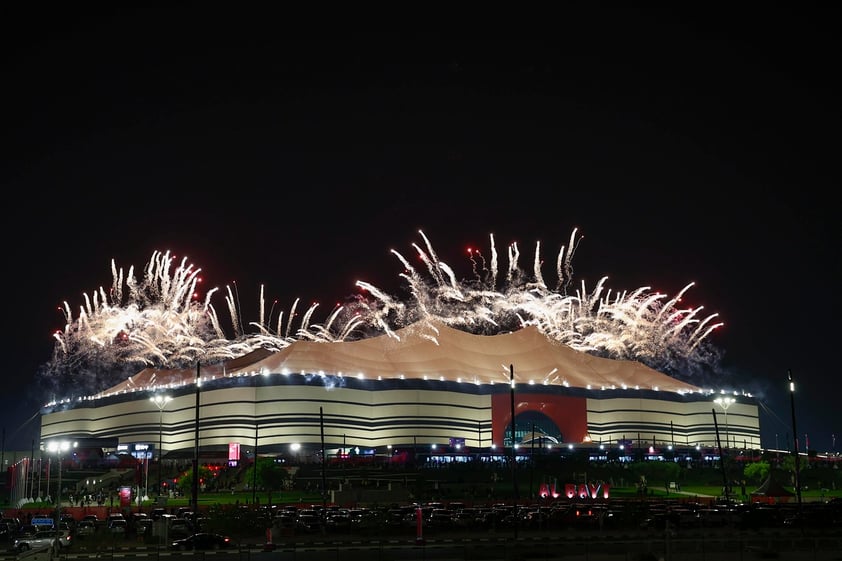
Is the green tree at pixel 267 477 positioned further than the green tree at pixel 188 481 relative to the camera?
Yes

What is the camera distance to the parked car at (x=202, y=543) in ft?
149

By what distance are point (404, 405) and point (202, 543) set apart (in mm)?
93812

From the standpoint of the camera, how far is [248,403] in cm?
13212

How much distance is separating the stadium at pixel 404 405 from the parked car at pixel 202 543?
6974 cm

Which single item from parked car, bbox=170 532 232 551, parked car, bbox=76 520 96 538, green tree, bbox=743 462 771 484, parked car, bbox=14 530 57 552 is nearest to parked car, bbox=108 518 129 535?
parked car, bbox=76 520 96 538

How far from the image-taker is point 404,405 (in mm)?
139000

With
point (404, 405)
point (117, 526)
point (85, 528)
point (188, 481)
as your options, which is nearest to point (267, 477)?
point (188, 481)

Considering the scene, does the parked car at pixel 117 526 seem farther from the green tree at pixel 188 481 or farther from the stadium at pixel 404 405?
the stadium at pixel 404 405

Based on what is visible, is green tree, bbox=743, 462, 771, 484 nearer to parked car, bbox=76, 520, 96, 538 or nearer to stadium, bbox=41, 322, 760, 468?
stadium, bbox=41, 322, 760, 468

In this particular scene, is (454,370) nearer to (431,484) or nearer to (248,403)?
(248,403)

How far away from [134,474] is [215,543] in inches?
2228

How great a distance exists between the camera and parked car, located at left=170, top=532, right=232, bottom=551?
45.6m

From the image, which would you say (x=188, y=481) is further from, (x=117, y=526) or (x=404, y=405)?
(x=404, y=405)

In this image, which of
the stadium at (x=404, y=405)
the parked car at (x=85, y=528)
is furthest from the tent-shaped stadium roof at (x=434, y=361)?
the parked car at (x=85, y=528)
